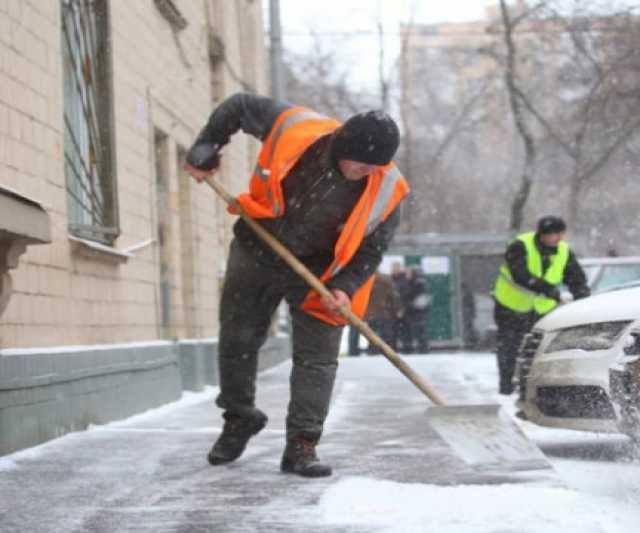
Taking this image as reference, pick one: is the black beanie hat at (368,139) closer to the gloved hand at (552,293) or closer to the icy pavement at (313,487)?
the icy pavement at (313,487)

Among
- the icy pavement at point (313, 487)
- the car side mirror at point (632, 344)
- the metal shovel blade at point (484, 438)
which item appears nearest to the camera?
the icy pavement at point (313, 487)

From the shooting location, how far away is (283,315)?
1152 inches

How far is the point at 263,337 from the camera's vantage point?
18.6ft

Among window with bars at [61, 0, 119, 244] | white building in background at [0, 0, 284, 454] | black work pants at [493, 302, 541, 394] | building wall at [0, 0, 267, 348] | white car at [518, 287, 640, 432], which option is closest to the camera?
white car at [518, 287, 640, 432]

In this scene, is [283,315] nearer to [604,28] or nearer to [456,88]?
[604,28]

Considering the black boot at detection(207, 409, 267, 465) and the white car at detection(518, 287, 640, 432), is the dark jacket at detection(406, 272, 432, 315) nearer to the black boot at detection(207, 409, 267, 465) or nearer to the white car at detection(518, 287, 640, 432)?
the white car at detection(518, 287, 640, 432)

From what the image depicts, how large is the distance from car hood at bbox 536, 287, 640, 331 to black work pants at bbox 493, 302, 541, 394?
10.7ft

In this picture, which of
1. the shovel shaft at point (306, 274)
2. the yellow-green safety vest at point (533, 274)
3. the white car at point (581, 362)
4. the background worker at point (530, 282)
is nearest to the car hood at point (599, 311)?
the white car at point (581, 362)

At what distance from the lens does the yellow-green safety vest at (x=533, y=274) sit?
10.2m

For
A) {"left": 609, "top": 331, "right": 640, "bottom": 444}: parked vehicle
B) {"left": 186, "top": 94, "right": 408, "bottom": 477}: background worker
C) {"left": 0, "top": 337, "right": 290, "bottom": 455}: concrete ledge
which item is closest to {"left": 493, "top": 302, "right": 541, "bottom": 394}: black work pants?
{"left": 0, "top": 337, "right": 290, "bottom": 455}: concrete ledge

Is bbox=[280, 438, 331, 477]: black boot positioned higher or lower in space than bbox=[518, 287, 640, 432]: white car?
lower

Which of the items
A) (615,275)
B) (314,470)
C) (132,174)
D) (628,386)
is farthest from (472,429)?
(615,275)

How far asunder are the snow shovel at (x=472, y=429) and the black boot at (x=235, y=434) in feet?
1.86

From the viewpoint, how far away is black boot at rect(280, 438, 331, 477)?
5215mm
